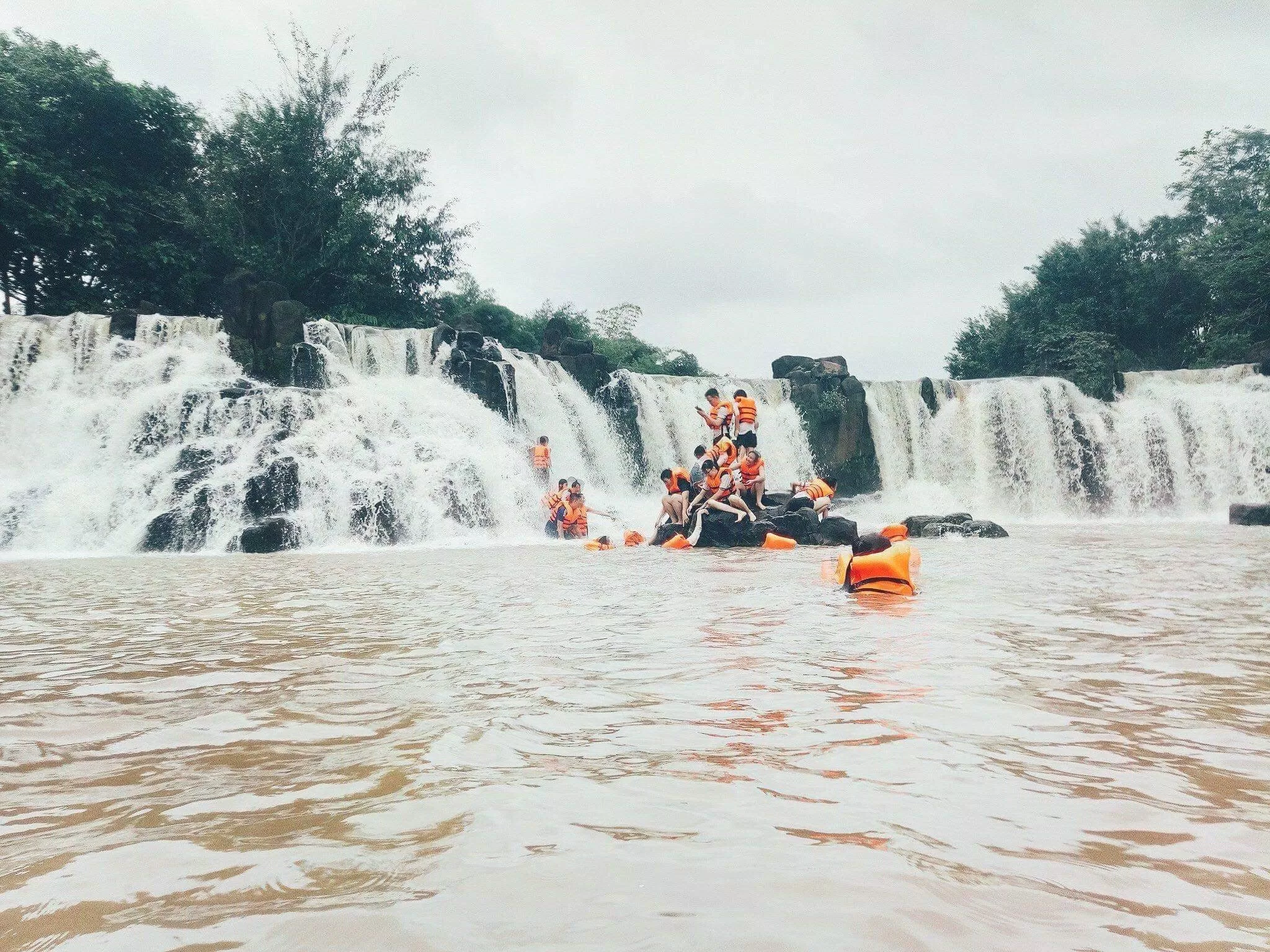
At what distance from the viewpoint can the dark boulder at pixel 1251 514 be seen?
55.7 ft

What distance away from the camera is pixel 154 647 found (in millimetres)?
4293

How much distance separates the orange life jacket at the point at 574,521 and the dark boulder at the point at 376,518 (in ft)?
10.2

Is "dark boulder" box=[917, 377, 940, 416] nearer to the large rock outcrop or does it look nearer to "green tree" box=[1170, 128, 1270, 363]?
the large rock outcrop

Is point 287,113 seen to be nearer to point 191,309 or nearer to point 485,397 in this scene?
point 191,309

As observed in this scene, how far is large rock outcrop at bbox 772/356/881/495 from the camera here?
26.2 metres

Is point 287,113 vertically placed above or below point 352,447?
above

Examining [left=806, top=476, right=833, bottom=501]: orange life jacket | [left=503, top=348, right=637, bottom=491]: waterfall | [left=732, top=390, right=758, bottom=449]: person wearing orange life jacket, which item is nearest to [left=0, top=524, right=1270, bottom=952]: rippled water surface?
[left=806, top=476, right=833, bottom=501]: orange life jacket

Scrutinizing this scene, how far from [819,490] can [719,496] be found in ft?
5.84

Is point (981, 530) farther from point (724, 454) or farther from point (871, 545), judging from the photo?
point (871, 545)

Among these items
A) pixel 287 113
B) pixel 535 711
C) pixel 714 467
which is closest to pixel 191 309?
pixel 287 113

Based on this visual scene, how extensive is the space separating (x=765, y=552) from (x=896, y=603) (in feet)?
20.2

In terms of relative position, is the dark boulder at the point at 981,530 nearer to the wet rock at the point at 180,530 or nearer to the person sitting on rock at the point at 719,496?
the person sitting on rock at the point at 719,496

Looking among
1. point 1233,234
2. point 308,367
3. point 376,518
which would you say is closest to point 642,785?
point 376,518

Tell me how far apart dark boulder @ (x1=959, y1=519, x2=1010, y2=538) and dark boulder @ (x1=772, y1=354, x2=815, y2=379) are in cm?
1334
